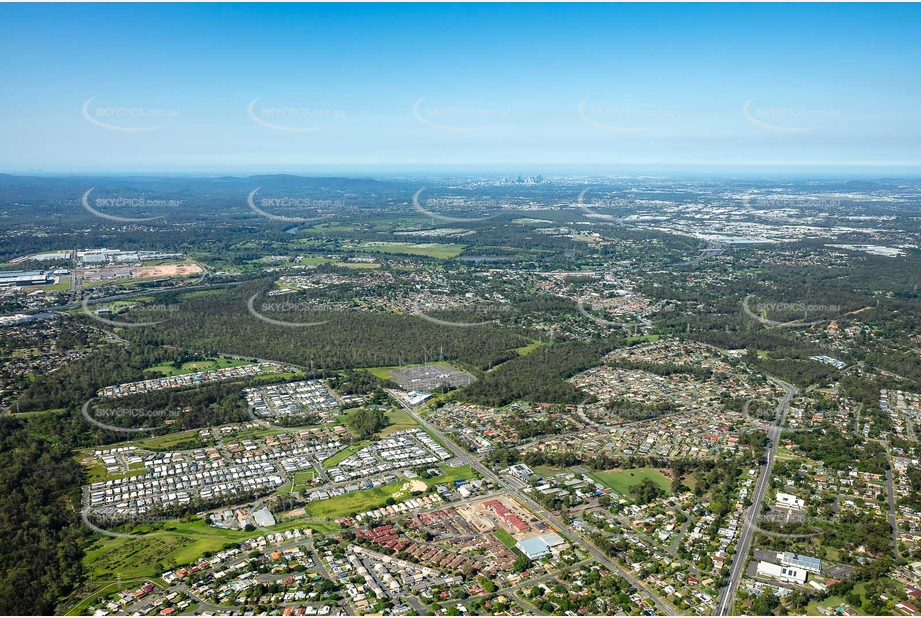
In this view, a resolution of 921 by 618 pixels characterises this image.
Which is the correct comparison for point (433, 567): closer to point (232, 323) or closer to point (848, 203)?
point (232, 323)

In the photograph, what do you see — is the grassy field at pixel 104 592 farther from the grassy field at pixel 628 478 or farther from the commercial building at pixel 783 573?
the commercial building at pixel 783 573

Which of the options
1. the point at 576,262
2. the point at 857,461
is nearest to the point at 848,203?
the point at 576,262
